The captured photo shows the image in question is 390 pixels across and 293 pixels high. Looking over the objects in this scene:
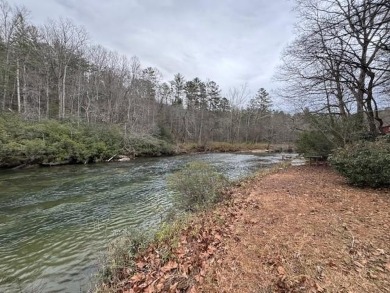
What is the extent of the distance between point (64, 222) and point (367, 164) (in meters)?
9.30

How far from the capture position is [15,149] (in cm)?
1762

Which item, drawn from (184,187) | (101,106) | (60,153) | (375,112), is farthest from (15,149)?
(375,112)

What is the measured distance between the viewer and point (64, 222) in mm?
7645

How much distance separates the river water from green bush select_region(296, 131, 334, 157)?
9.29 m

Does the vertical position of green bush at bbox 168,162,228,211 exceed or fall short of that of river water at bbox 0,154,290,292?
it exceeds it

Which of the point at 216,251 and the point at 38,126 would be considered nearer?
the point at 216,251

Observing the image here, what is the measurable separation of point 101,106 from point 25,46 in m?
11.2

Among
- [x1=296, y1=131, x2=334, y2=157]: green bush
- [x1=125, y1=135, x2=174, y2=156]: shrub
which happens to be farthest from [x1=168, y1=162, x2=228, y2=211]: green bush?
[x1=125, y1=135, x2=174, y2=156]: shrub

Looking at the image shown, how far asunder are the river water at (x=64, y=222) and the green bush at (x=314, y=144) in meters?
9.29

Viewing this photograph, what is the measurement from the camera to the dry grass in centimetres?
313

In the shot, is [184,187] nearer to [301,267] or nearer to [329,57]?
[301,267]

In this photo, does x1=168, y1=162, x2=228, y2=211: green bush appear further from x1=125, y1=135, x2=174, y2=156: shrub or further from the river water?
x1=125, y1=135, x2=174, y2=156: shrub

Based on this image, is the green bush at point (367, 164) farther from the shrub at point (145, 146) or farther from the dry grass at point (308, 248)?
the shrub at point (145, 146)

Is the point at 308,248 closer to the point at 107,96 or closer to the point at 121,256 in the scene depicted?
the point at 121,256
